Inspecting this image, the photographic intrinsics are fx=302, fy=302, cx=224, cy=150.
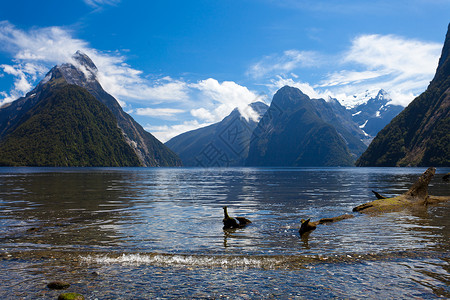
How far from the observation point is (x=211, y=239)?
1795 cm

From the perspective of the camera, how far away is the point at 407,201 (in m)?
31.0

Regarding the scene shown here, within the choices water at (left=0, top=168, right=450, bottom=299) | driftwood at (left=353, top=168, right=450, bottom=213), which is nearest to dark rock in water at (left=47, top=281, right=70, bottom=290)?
water at (left=0, top=168, right=450, bottom=299)

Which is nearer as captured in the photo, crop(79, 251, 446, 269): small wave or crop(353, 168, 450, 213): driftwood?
crop(79, 251, 446, 269): small wave

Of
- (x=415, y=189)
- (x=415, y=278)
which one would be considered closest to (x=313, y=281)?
(x=415, y=278)

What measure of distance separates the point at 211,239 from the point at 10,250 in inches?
408

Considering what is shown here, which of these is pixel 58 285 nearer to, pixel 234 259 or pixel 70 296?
pixel 70 296

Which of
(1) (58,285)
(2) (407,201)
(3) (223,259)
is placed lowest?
(3) (223,259)

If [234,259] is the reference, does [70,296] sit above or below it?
above

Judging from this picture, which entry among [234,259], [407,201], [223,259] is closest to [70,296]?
[223,259]

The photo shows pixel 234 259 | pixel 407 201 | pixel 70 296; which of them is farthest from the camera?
pixel 407 201

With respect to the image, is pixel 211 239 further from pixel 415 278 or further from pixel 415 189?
pixel 415 189

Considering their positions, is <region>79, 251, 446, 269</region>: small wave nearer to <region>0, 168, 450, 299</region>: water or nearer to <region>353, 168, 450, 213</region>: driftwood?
<region>0, 168, 450, 299</region>: water

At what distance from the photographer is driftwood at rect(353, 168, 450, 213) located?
1125 inches

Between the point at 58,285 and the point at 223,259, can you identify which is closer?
the point at 58,285
